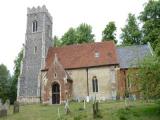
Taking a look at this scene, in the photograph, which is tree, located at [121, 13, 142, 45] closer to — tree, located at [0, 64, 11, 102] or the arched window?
the arched window

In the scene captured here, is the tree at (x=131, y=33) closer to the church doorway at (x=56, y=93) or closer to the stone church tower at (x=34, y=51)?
the stone church tower at (x=34, y=51)

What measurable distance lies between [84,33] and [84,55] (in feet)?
50.1

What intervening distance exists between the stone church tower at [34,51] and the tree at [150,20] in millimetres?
16972

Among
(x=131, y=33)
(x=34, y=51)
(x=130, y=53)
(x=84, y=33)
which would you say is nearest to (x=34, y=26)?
(x=34, y=51)

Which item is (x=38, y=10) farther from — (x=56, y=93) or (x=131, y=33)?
(x=131, y=33)

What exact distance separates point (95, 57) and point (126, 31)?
1325 cm

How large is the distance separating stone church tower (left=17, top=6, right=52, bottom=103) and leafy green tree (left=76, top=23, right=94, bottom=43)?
9.28m

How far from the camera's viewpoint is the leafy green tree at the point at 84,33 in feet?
189

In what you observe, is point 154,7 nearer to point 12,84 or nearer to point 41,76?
point 41,76

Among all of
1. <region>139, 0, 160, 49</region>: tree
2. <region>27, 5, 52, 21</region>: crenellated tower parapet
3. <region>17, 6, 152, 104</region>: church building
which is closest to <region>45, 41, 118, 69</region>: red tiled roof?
<region>17, 6, 152, 104</region>: church building

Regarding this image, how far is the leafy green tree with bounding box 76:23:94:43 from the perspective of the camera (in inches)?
2267

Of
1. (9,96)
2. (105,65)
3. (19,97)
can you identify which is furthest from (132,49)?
(9,96)

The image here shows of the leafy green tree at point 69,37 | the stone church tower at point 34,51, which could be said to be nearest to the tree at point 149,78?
the stone church tower at point 34,51

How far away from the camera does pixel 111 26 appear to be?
5591cm
